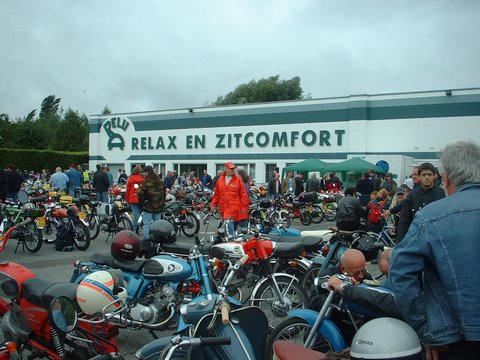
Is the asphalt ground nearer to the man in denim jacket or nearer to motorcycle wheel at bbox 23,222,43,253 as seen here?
motorcycle wheel at bbox 23,222,43,253

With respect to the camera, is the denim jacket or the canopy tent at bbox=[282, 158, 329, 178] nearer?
the denim jacket

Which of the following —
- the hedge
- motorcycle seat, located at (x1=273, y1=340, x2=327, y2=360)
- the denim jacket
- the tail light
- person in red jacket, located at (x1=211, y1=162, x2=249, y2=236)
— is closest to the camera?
the denim jacket

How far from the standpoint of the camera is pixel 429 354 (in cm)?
195

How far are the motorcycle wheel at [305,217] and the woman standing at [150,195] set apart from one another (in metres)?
7.53

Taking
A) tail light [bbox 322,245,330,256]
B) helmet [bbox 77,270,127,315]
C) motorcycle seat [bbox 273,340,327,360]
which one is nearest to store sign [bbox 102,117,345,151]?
tail light [bbox 322,245,330,256]

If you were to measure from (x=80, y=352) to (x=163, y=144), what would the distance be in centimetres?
3128

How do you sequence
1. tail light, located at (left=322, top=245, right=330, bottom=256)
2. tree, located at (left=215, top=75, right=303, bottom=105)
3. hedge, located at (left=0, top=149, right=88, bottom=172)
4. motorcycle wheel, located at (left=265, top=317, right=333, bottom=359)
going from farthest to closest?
tree, located at (left=215, top=75, right=303, bottom=105) → hedge, located at (left=0, top=149, right=88, bottom=172) → tail light, located at (left=322, top=245, right=330, bottom=256) → motorcycle wheel, located at (left=265, top=317, right=333, bottom=359)

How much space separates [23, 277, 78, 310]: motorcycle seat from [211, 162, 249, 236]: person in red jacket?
15.2 ft

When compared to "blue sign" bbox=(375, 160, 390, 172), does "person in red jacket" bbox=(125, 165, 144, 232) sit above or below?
below

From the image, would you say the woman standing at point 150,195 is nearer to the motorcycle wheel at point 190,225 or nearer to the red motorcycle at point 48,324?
the motorcycle wheel at point 190,225

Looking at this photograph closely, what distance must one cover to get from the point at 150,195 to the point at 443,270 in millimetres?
7649

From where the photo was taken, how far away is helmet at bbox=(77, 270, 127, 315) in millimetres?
3385

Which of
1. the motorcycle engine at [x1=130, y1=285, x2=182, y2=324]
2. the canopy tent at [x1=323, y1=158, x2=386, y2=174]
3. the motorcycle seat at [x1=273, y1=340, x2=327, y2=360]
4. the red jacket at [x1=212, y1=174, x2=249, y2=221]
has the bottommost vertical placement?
the motorcycle engine at [x1=130, y1=285, x2=182, y2=324]

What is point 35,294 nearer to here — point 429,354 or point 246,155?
point 429,354
